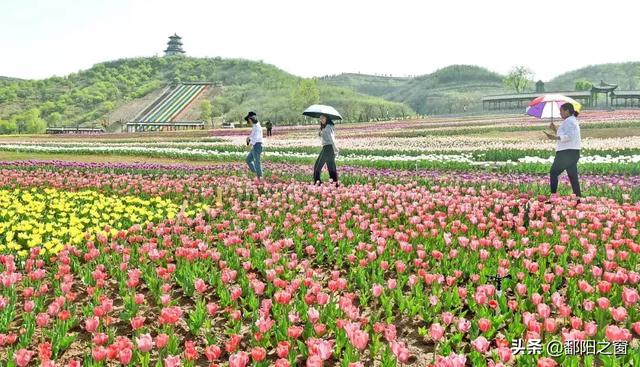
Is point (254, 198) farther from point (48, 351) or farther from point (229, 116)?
point (229, 116)

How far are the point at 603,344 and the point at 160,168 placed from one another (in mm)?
15845

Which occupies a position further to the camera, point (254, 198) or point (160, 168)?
point (160, 168)

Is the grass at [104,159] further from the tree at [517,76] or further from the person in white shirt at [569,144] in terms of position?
the tree at [517,76]

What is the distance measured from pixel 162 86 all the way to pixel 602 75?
14500 centimetres

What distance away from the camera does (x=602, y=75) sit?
181 m

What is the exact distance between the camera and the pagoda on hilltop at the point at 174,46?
193375mm

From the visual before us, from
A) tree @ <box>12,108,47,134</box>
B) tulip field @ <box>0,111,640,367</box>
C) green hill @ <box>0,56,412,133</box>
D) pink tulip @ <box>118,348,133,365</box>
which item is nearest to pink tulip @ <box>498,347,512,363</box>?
tulip field @ <box>0,111,640,367</box>

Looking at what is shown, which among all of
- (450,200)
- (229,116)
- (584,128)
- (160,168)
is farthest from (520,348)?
(229,116)

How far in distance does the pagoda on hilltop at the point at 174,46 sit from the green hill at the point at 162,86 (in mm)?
15149

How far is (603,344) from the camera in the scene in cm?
404

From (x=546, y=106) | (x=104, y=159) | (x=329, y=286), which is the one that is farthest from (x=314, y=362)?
(x=104, y=159)

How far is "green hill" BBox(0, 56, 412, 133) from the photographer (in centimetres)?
9325

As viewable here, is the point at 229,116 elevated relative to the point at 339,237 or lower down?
elevated

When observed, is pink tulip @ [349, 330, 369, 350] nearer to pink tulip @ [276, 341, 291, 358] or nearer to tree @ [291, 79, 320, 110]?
pink tulip @ [276, 341, 291, 358]
